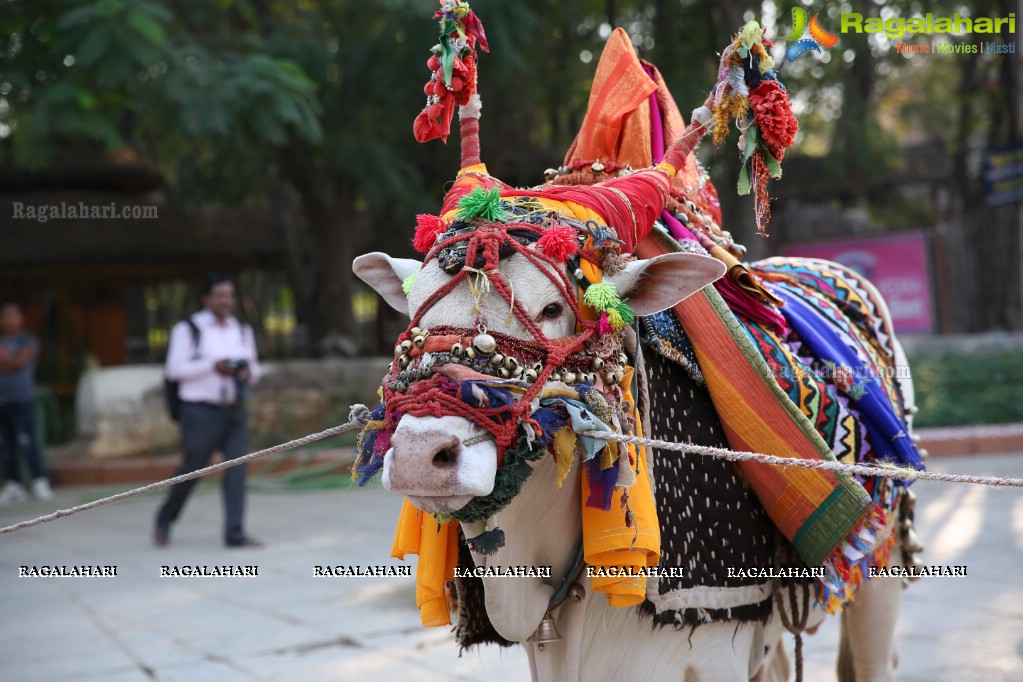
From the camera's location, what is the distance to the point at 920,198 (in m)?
19.1

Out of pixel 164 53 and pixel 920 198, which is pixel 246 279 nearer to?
pixel 164 53

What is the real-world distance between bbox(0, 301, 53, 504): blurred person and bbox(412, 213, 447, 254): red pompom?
8.65m

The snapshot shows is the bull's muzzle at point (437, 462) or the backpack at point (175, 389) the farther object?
the backpack at point (175, 389)

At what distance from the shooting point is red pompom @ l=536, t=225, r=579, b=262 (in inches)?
94.4

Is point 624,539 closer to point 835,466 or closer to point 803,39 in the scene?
point 835,466

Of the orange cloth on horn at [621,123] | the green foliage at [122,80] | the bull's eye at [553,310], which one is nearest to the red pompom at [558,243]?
the bull's eye at [553,310]

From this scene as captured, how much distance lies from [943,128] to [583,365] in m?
22.7

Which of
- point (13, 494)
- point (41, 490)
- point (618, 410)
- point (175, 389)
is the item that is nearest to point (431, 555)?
point (618, 410)

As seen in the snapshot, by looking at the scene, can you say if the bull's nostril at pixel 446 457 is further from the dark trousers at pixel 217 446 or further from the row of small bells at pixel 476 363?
the dark trousers at pixel 217 446

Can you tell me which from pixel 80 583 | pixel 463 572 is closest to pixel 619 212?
pixel 463 572

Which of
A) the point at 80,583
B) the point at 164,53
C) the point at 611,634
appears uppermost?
the point at 164,53

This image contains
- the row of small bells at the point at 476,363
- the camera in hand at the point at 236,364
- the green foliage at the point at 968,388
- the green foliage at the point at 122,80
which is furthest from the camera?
the green foliage at the point at 968,388

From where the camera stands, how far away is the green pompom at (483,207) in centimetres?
245

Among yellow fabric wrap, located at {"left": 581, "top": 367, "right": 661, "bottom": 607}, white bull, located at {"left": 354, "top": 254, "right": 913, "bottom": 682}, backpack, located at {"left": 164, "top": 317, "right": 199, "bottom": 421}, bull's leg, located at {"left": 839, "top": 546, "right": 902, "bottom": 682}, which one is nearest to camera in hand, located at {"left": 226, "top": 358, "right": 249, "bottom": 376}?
backpack, located at {"left": 164, "top": 317, "right": 199, "bottom": 421}
